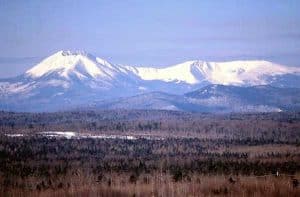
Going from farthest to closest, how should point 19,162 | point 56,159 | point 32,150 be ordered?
point 32,150 < point 56,159 < point 19,162

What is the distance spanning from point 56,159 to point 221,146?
1526 inches

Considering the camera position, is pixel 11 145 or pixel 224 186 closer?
pixel 224 186

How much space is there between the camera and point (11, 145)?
9469 cm

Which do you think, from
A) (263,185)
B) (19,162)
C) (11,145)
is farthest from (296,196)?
(11,145)

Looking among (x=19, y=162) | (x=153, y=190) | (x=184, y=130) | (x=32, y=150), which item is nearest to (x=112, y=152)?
(x=32, y=150)

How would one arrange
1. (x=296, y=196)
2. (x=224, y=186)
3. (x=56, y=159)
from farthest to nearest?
(x=56, y=159) < (x=224, y=186) < (x=296, y=196)

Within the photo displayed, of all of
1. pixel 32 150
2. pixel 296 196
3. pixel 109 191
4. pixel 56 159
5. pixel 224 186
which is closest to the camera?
pixel 296 196

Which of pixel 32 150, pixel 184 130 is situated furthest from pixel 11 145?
pixel 184 130

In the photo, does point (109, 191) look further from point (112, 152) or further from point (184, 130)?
point (184, 130)

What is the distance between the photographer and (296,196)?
927 inches

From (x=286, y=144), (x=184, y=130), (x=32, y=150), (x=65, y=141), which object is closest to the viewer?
(x=32, y=150)

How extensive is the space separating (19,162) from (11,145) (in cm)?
1968

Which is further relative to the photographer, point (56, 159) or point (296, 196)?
point (56, 159)

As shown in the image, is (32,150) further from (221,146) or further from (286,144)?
(286,144)
